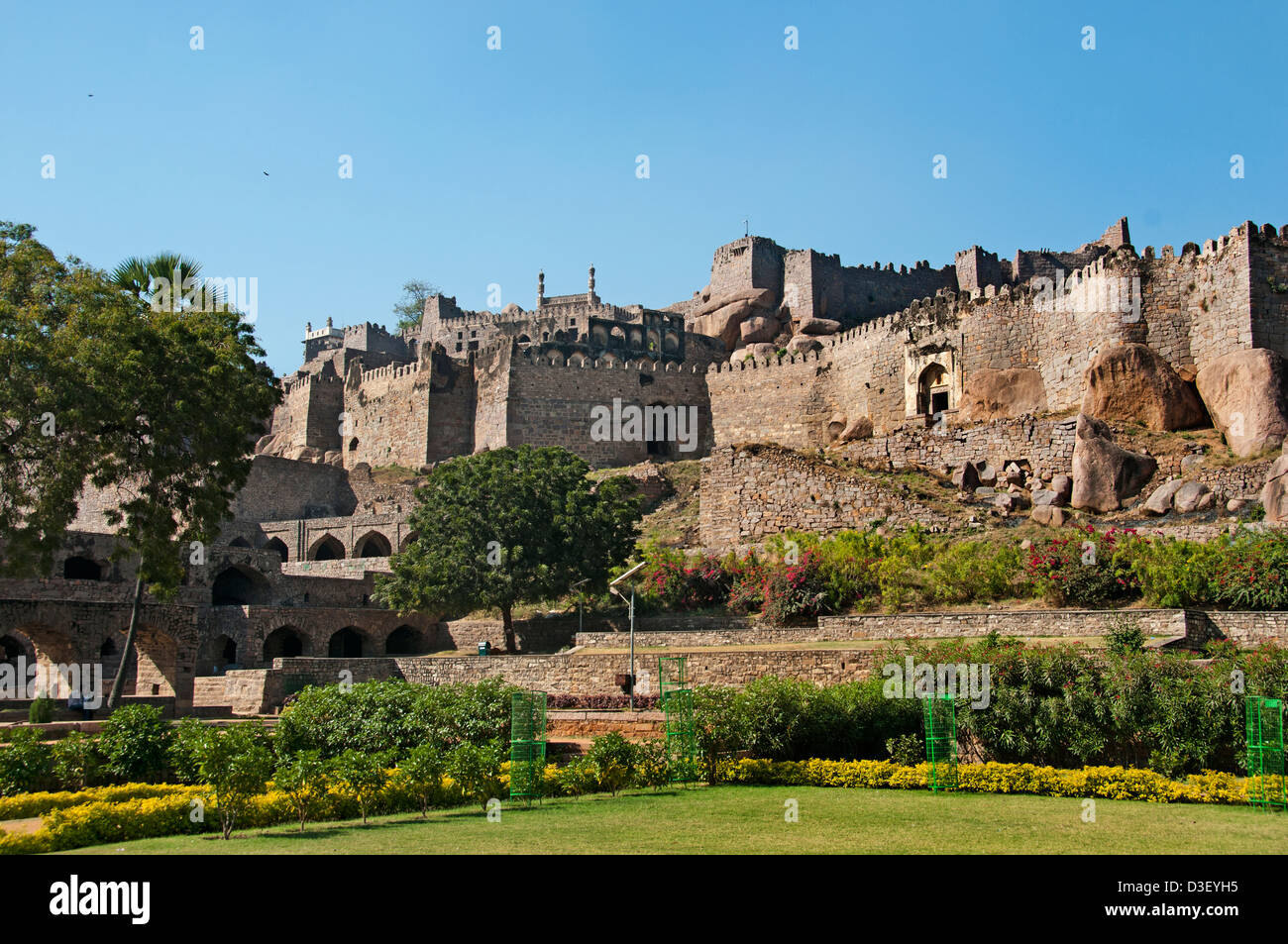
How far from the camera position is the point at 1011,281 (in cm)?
5284

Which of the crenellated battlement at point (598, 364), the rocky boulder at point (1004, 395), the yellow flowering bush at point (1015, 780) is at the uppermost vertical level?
the crenellated battlement at point (598, 364)

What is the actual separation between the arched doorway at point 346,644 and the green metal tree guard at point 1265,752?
26.7m

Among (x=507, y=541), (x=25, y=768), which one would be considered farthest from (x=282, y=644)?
(x=25, y=768)

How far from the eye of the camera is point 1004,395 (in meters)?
34.6

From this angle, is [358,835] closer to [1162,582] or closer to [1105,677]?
[1105,677]

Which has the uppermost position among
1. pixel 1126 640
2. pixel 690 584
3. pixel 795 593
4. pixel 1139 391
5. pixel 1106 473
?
pixel 1139 391

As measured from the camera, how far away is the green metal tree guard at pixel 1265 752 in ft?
42.5

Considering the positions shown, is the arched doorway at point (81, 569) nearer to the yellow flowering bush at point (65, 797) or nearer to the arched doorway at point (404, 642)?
the arched doorway at point (404, 642)

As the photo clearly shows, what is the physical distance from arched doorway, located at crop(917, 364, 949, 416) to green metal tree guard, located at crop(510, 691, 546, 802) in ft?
83.5

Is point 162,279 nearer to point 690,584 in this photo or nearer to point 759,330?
point 690,584

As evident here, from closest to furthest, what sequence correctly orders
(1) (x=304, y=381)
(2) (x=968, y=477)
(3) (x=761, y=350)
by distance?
(2) (x=968, y=477) < (3) (x=761, y=350) < (1) (x=304, y=381)

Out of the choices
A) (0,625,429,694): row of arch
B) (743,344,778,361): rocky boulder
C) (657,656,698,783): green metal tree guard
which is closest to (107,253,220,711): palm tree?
(0,625,429,694): row of arch

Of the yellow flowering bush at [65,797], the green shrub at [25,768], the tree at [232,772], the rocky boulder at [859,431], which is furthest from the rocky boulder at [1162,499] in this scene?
the green shrub at [25,768]

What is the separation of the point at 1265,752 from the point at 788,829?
6.40 metres
